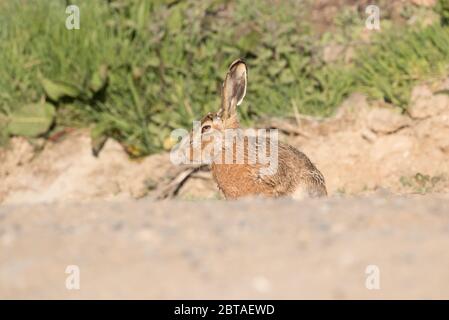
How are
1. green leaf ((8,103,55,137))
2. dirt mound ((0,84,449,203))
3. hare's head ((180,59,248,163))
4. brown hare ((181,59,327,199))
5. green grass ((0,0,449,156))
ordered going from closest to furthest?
brown hare ((181,59,327,199)), hare's head ((180,59,248,163)), dirt mound ((0,84,449,203)), green grass ((0,0,449,156)), green leaf ((8,103,55,137))

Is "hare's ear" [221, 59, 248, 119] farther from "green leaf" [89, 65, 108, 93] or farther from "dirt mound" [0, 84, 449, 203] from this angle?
"green leaf" [89, 65, 108, 93]

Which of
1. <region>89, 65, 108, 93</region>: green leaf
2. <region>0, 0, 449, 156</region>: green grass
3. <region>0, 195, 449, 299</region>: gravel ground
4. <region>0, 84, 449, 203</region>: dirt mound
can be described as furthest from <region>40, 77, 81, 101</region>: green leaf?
<region>0, 195, 449, 299</region>: gravel ground

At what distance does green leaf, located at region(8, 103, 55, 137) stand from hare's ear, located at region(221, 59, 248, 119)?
8.09 ft

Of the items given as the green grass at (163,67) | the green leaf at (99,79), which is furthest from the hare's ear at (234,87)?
the green leaf at (99,79)

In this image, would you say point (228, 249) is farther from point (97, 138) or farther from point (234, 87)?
point (97, 138)

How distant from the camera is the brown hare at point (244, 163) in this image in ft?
24.9

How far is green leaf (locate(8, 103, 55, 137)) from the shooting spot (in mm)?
9852

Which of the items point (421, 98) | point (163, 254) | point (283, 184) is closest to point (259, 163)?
point (283, 184)

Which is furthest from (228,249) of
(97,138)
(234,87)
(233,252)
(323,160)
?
(97,138)

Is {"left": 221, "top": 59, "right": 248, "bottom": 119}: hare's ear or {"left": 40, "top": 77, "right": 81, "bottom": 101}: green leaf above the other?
{"left": 40, "top": 77, "right": 81, "bottom": 101}: green leaf

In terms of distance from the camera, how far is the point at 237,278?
4.36 metres

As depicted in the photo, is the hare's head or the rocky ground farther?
the hare's head

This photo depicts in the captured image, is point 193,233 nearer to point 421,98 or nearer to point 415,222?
point 415,222
